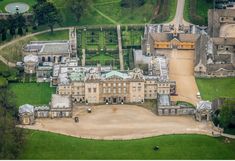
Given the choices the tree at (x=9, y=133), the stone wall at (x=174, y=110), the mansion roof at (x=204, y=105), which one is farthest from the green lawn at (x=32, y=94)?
the mansion roof at (x=204, y=105)

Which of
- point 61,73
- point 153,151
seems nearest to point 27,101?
point 61,73

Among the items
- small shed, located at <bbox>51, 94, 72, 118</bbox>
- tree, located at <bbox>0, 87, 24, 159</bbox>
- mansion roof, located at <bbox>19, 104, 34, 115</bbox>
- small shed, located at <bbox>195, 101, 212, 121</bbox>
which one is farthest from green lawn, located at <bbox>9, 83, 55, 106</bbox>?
small shed, located at <bbox>195, 101, 212, 121</bbox>

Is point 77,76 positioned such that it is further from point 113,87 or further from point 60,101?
point 113,87

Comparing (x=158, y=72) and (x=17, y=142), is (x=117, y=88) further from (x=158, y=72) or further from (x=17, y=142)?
(x=17, y=142)

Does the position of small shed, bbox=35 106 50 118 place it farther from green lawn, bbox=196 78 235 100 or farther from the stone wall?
green lawn, bbox=196 78 235 100

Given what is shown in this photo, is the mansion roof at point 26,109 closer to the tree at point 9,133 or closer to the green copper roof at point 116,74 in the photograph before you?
the tree at point 9,133

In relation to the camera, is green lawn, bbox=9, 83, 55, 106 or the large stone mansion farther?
green lawn, bbox=9, 83, 55, 106

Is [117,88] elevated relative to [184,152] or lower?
elevated
